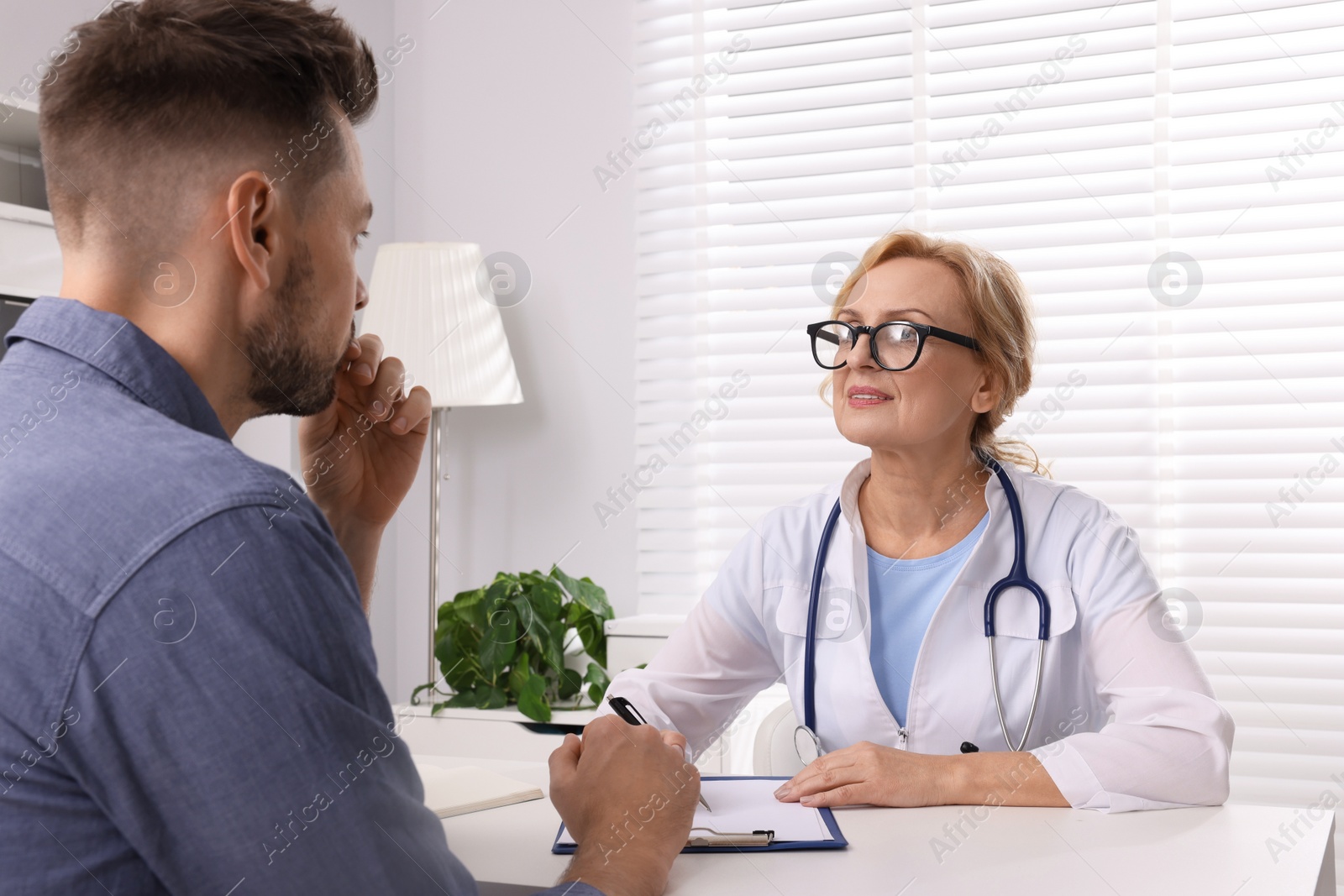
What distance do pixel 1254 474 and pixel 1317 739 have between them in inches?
25.0

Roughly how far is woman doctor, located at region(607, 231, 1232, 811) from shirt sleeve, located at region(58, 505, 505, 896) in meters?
0.80

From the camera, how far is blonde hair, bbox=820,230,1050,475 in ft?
6.00

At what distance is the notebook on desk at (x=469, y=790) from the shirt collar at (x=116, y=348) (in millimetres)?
648

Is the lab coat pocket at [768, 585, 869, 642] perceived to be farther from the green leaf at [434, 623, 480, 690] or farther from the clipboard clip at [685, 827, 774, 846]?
the green leaf at [434, 623, 480, 690]

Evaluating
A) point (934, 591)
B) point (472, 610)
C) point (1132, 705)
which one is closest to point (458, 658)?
point (472, 610)

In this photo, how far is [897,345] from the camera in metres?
1.78

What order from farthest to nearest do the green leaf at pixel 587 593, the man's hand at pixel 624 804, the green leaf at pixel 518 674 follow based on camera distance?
the green leaf at pixel 587 593 < the green leaf at pixel 518 674 < the man's hand at pixel 624 804

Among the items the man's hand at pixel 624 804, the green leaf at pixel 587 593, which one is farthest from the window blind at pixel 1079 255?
the man's hand at pixel 624 804

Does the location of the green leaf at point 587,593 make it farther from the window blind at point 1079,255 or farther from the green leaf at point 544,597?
the window blind at point 1079,255

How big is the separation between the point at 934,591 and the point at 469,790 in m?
0.80

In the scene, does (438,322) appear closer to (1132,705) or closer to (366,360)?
(366,360)

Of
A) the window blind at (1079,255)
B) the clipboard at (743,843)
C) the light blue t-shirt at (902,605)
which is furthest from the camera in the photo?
the window blind at (1079,255)

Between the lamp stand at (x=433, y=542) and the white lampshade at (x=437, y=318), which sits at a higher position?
the white lampshade at (x=437, y=318)

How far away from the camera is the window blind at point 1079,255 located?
2.54 meters
